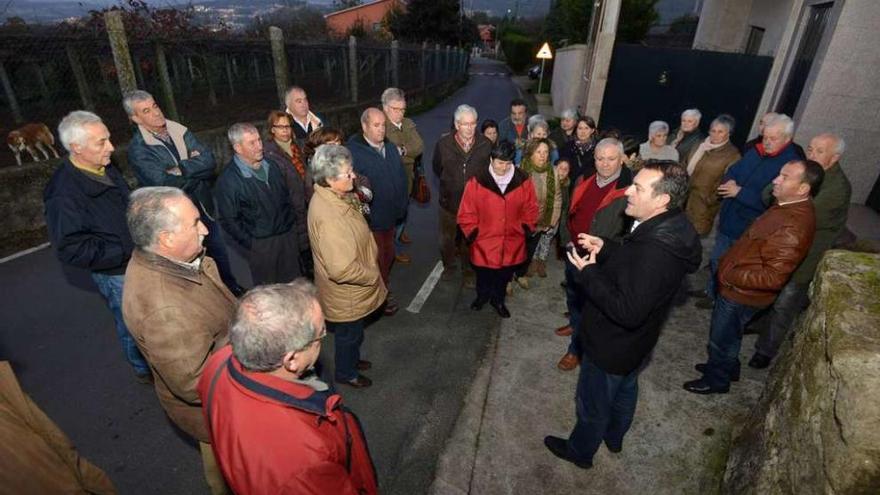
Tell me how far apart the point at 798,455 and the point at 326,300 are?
9.03 feet

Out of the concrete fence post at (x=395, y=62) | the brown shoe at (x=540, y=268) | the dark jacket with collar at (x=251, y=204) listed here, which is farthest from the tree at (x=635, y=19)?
the dark jacket with collar at (x=251, y=204)

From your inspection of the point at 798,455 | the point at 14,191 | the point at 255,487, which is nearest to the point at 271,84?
the point at 14,191

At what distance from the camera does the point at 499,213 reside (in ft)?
13.2

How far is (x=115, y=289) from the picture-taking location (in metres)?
3.20

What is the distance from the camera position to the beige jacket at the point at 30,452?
56.3 inches

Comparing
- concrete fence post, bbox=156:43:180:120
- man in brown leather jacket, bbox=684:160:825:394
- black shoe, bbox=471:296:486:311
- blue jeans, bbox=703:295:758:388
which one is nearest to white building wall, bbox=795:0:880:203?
man in brown leather jacket, bbox=684:160:825:394

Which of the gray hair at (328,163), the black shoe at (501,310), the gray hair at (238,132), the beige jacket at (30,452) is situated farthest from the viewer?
the black shoe at (501,310)

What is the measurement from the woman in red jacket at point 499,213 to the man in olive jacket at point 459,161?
72 cm

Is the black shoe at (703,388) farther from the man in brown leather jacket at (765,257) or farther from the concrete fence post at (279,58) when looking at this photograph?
the concrete fence post at (279,58)

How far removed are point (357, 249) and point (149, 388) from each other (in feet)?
7.34

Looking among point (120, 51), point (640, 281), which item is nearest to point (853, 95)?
point (640, 281)

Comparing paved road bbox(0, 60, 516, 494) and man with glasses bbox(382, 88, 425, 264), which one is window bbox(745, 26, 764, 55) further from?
paved road bbox(0, 60, 516, 494)

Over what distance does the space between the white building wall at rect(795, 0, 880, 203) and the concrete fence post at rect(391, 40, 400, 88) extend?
12.2m

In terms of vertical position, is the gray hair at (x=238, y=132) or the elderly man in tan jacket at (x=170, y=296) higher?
the gray hair at (x=238, y=132)
